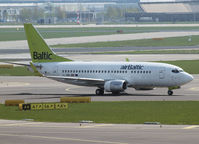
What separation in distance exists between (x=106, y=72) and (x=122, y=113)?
19324 mm

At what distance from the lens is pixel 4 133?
135 ft

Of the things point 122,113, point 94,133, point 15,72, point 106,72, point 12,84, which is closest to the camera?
point 94,133

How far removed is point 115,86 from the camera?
7194cm

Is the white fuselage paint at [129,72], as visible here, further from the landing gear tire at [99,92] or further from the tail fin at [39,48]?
the landing gear tire at [99,92]

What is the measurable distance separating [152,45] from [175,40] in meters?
19.6

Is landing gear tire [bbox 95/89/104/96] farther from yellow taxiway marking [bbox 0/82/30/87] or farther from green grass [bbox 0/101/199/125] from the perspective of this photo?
yellow taxiway marking [bbox 0/82/30/87]

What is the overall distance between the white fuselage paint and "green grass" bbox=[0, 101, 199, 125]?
25.7ft

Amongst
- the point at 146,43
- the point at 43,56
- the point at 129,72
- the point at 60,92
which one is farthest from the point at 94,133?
the point at 146,43

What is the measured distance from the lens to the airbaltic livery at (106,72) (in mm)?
71250

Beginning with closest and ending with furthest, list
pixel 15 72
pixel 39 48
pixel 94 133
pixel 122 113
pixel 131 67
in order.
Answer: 1. pixel 94 133
2. pixel 122 113
3. pixel 131 67
4. pixel 39 48
5. pixel 15 72

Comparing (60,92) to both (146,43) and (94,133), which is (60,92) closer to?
(94,133)

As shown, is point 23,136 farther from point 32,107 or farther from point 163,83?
point 163,83

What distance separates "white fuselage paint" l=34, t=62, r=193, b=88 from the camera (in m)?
71.1

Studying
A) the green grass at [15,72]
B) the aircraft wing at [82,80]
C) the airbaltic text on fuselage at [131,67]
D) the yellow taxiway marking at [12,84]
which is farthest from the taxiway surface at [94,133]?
the green grass at [15,72]
